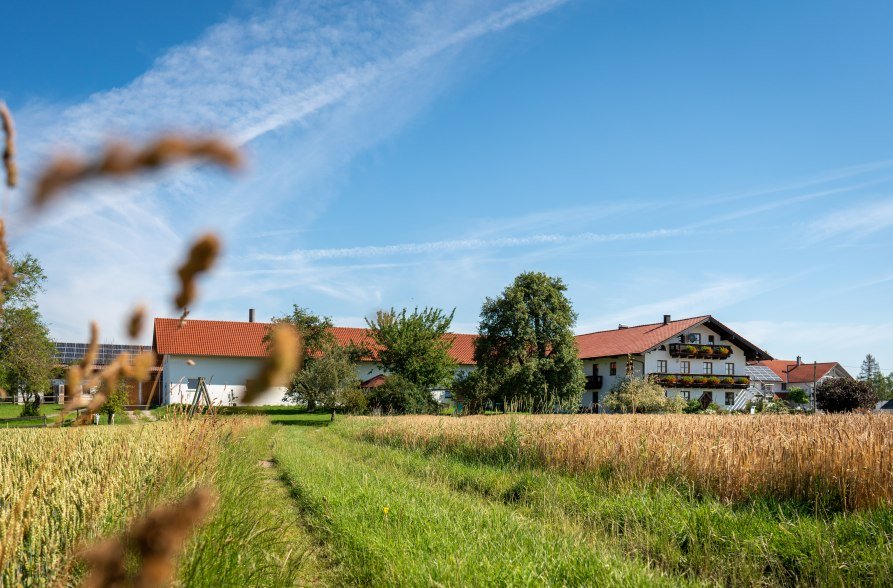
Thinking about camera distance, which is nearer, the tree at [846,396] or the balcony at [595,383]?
the tree at [846,396]

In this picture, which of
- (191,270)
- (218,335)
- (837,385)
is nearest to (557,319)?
(837,385)

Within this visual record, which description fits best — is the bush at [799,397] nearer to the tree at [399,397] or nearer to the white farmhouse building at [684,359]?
the white farmhouse building at [684,359]

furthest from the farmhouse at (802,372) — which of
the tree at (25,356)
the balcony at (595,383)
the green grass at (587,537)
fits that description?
the green grass at (587,537)

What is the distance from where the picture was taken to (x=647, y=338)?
52.8m

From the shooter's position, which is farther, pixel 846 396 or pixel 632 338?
pixel 632 338

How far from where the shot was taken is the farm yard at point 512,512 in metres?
4.75

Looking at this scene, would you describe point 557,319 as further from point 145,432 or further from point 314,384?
point 145,432

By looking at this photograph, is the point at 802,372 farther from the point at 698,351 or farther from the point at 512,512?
the point at 512,512

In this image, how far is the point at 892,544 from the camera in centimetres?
583

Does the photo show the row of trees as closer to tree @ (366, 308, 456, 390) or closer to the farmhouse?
tree @ (366, 308, 456, 390)

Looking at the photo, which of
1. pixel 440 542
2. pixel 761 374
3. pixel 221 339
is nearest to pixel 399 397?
pixel 221 339

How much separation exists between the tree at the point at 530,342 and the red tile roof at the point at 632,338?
3.36 meters

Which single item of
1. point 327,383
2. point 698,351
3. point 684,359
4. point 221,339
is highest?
point 221,339

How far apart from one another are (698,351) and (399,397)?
94.7ft
